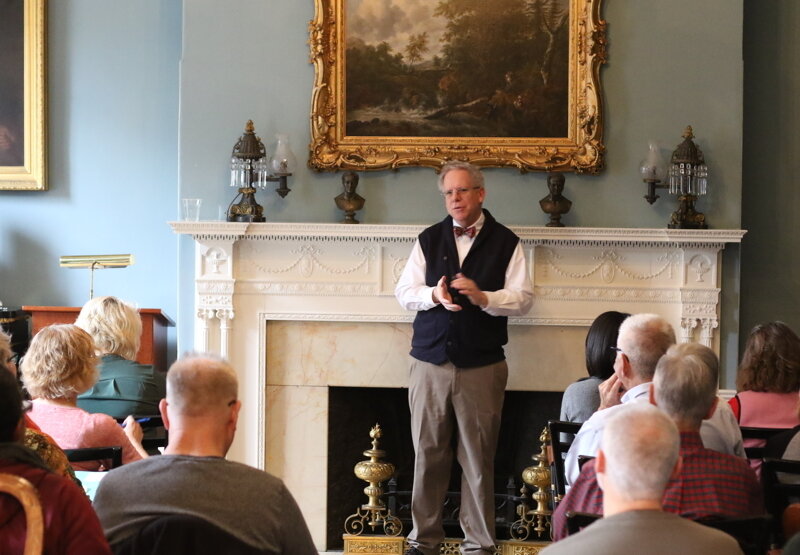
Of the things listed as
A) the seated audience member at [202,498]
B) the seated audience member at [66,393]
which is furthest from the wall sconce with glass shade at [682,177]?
the seated audience member at [202,498]

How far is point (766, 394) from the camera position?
13.1ft

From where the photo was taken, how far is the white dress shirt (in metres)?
4.91

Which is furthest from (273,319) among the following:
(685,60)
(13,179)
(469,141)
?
(685,60)

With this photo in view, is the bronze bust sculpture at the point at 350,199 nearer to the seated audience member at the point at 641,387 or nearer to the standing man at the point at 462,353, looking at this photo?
the standing man at the point at 462,353

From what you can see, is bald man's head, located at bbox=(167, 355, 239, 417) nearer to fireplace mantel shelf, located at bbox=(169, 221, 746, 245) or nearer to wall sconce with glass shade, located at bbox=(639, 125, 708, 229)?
fireplace mantel shelf, located at bbox=(169, 221, 746, 245)

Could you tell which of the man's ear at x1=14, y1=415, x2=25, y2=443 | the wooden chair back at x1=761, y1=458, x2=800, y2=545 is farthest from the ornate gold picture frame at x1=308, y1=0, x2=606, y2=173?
the man's ear at x1=14, y1=415, x2=25, y2=443

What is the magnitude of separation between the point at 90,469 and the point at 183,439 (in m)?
1.33

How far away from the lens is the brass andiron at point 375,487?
5625 mm

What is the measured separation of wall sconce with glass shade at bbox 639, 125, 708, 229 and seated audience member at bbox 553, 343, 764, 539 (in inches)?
109

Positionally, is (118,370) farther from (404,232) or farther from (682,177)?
(682,177)

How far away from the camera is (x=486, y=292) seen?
490cm

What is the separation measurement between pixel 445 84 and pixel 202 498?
3.80 meters

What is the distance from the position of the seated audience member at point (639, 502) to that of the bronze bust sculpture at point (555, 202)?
11.3 ft

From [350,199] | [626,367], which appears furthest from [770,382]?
[350,199]
